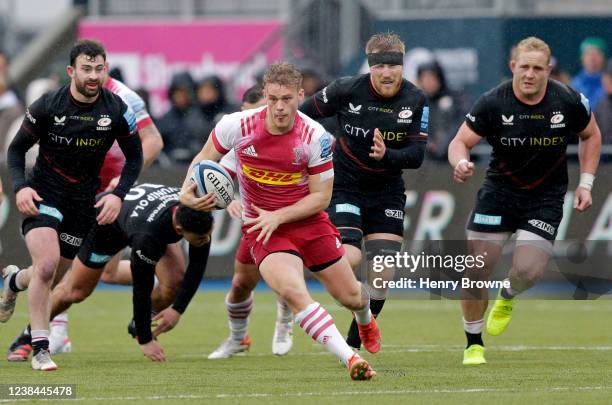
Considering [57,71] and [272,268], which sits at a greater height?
[272,268]

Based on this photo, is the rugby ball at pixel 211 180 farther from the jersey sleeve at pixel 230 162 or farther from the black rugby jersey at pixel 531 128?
the black rugby jersey at pixel 531 128

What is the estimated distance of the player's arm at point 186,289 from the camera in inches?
473

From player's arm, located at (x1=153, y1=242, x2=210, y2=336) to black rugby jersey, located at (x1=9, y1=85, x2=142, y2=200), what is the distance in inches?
33.6

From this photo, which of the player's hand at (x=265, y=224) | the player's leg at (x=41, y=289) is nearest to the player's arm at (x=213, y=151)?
the player's hand at (x=265, y=224)

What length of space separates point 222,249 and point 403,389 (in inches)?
379

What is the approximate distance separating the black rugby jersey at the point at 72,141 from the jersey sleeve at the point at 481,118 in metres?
2.75

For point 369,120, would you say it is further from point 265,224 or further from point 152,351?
point 152,351

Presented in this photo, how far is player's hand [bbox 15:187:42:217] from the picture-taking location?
11.2 meters

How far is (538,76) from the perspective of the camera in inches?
449

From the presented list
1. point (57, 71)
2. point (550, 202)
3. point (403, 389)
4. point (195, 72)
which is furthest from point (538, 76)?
point (57, 71)

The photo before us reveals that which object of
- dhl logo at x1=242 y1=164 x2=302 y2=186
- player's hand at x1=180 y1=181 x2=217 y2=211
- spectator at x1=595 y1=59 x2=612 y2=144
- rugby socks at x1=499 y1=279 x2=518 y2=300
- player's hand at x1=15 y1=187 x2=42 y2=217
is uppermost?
dhl logo at x1=242 y1=164 x2=302 y2=186

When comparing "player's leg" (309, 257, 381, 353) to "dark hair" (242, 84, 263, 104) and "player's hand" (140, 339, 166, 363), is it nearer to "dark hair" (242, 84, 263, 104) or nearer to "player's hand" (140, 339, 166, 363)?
"player's hand" (140, 339, 166, 363)

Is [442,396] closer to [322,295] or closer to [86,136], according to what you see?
[86,136]

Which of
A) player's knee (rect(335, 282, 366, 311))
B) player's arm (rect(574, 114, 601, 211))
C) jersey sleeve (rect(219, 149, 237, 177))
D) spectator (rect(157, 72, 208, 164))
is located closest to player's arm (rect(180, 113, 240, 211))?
jersey sleeve (rect(219, 149, 237, 177))
